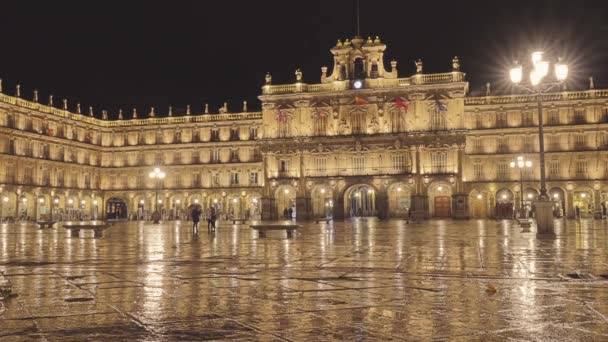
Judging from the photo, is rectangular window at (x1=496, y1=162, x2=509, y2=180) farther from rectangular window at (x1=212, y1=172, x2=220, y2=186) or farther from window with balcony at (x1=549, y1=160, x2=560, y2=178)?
rectangular window at (x1=212, y1=172, x2=220, y2=186)

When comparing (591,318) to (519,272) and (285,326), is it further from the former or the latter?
(519,272)

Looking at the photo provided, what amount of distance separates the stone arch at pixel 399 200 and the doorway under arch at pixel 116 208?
3677cm

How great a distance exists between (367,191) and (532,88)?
4772 centimetres

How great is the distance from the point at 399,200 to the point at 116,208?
3924 cm

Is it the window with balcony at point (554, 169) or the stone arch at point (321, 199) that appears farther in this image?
the stone arch at point (321, 199)

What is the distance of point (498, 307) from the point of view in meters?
7.62

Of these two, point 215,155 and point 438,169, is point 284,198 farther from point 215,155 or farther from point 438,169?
point 438,169

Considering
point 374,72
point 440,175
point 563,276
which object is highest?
point 374,72

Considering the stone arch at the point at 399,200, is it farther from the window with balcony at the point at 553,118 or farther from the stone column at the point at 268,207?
the window with balcony at the point at 553,118

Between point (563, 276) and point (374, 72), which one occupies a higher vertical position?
point (374, 72)

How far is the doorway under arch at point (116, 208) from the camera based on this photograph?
272 ft

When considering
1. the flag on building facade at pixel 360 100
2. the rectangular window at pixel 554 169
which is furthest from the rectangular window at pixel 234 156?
the rectangular window at pixel 554 169

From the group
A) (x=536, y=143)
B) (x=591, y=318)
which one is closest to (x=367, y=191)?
(x=536, y=143)

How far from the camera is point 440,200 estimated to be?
64.8 meters
